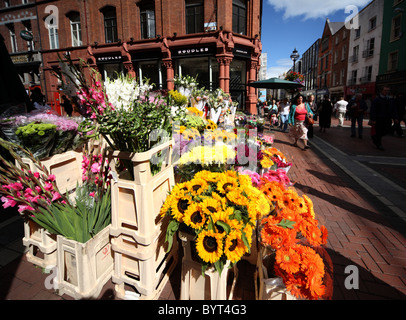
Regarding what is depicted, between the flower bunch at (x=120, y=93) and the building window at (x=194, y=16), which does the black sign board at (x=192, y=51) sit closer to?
the building window at (x=194, y=16)

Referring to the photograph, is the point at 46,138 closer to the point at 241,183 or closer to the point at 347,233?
the point at 241,183

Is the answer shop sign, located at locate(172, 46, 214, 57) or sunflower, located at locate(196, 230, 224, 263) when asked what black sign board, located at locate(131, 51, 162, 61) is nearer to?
shop sign, located at locate(172, 46, 214, 57)

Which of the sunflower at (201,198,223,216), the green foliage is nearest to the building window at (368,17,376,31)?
the sunflower at (201,198,223,216)

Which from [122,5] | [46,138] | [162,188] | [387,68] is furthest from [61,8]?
[387,68]

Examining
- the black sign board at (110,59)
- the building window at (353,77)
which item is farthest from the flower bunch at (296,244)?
the building window at (353,77)

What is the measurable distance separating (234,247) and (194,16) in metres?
15.7

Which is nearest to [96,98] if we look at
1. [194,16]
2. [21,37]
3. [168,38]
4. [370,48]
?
[168,38]

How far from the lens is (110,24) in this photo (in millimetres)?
15453

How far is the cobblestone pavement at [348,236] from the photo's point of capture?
6.76ft

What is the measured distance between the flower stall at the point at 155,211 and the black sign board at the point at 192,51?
1252 centimetres

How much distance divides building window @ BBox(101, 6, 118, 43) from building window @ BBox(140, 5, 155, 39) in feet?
7.36

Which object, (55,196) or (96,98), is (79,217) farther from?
(96,98)

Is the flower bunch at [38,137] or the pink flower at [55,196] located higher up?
the flower bunch at [38,137]
